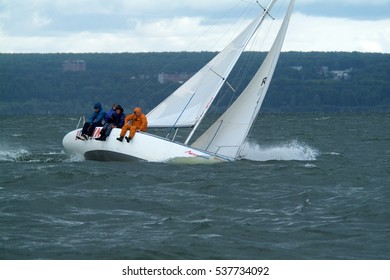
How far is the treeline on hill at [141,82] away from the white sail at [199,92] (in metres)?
73.1

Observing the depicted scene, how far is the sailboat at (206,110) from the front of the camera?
1898 centimetres

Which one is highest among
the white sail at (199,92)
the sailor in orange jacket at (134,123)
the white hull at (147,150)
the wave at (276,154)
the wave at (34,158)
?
the white sail at (199,92)

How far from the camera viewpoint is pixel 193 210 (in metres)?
13.8

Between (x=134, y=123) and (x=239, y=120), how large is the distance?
92.8 inches

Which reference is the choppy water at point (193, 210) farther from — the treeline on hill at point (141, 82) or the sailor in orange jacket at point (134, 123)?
the treeline on hill at point (141, 82)

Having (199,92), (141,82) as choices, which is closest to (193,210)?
(199,92)

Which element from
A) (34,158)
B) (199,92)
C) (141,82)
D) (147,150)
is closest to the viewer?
(147,150)

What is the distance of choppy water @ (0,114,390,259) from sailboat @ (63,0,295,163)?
1.02 ft

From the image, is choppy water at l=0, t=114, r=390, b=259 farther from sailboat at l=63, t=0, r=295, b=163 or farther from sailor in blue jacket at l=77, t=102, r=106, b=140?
sailor in blue jacket at l=77, t=102, r=106, b=140

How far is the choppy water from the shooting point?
11.3 m

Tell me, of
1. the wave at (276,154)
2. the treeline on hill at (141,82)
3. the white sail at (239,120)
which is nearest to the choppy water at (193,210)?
the white sail at (239,120)

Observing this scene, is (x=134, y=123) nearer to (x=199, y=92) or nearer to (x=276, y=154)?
(x=199, y=92)

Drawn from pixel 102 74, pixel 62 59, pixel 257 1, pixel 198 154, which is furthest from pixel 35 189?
pixel 62 59

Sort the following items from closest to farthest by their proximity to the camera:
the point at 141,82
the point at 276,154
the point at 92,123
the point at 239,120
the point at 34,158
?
1. the point at 92,123
2. the point at 239,120
3. the point at 34,158
4. the point at 276,154
5. the point at 141,82
